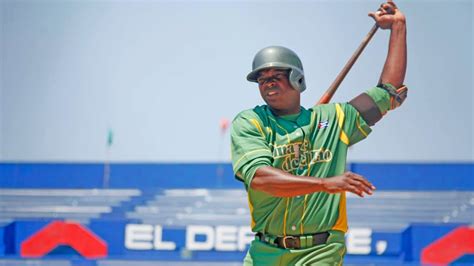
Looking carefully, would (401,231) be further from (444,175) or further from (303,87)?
(303,87)

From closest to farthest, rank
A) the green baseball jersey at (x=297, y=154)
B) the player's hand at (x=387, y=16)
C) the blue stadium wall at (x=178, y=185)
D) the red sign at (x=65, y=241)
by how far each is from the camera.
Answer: the green baseball jersey at (x=297, y=154) < the player's hand at (x=387, y=16) < the blue stadium wall at (x=178, y=185) < the red sign at (x=65, y=241)

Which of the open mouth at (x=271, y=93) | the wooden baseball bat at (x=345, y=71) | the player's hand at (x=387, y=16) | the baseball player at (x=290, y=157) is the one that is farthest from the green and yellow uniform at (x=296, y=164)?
the player's hand at (x=387, y=16)

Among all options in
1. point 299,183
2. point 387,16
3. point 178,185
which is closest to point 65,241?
point 178,185

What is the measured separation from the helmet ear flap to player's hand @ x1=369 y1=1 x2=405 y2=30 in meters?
0.57

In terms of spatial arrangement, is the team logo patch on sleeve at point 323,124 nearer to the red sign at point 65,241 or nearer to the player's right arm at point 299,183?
the player's right arm at point 299,183

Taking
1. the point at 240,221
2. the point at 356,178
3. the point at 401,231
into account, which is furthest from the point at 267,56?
the point at 240,221

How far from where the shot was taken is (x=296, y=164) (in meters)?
3.46

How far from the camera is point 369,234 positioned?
1126cm

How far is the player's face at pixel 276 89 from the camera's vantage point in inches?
136

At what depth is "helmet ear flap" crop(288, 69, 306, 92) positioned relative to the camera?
3.43 metres

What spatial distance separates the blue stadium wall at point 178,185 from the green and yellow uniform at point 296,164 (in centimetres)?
763

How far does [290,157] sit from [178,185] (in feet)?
42.0

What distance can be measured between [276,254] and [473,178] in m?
11.8

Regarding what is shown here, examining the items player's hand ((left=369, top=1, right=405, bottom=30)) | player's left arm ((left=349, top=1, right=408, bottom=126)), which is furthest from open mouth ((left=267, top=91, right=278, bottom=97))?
player's hand ((left=369, top=1, right=405, bottom=30))
